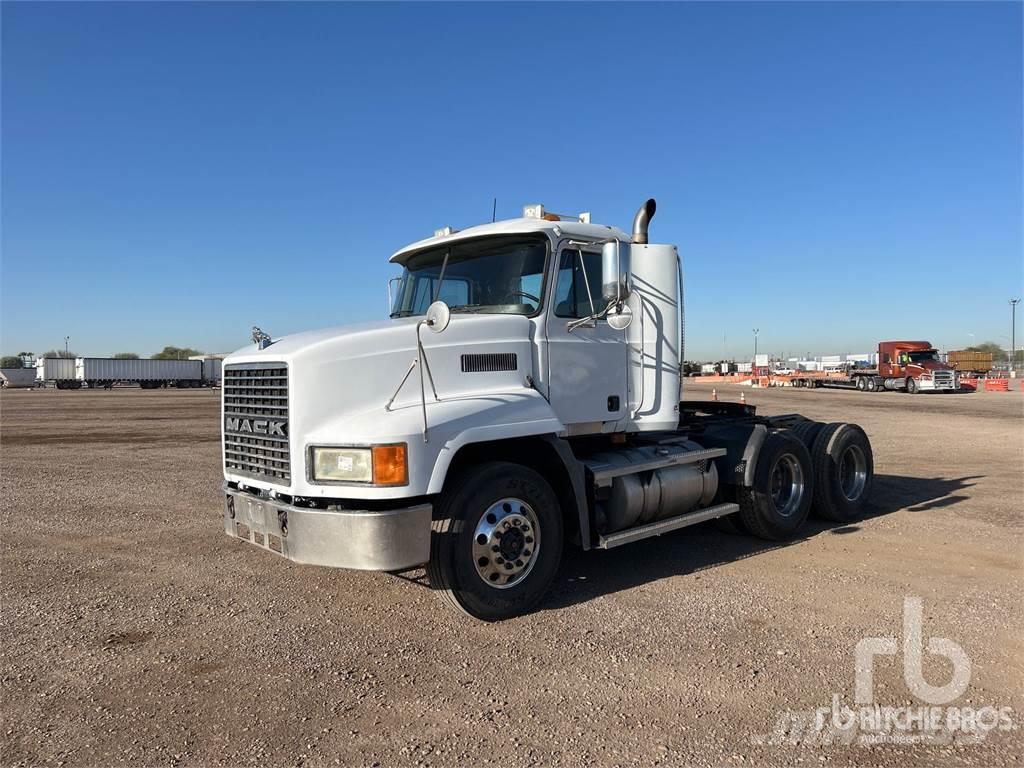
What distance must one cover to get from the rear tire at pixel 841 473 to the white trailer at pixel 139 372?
2856 inches

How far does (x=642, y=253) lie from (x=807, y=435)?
3738 mm

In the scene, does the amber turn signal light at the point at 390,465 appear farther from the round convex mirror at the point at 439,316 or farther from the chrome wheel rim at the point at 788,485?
the chrome wheel rim at the point at 788,485

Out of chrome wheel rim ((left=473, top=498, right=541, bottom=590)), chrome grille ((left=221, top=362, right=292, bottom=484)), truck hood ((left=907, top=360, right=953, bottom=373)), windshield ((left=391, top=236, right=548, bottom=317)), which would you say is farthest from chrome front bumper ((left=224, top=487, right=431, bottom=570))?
truck hood ((left=907, top=360, right=953, bottom=373))

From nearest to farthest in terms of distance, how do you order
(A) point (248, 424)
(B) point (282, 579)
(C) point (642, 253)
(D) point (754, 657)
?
(D) point (754, 657)
(A) point (248, 424)
(B) point (282, 579)
(C) point (642, 253)

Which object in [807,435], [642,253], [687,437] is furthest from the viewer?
[807,435]

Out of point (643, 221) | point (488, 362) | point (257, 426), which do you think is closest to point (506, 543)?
point (488, 362)

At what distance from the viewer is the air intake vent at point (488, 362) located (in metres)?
5.17

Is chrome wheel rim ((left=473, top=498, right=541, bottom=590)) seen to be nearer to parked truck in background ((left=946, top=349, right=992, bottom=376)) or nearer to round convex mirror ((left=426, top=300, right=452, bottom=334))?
round convex mirror ((left=426, top=300, right=452, bottom=334))

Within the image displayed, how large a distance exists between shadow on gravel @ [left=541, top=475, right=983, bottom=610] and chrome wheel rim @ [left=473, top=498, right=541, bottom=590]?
444 mm

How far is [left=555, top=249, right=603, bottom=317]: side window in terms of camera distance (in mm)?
5734

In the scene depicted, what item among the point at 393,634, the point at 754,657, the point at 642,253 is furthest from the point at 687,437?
the point at 393,634

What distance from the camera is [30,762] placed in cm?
323

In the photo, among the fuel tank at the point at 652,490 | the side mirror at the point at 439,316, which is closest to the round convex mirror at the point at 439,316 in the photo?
the side mirror at the point at 439,316

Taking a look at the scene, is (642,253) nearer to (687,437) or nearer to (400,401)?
(687,437)
